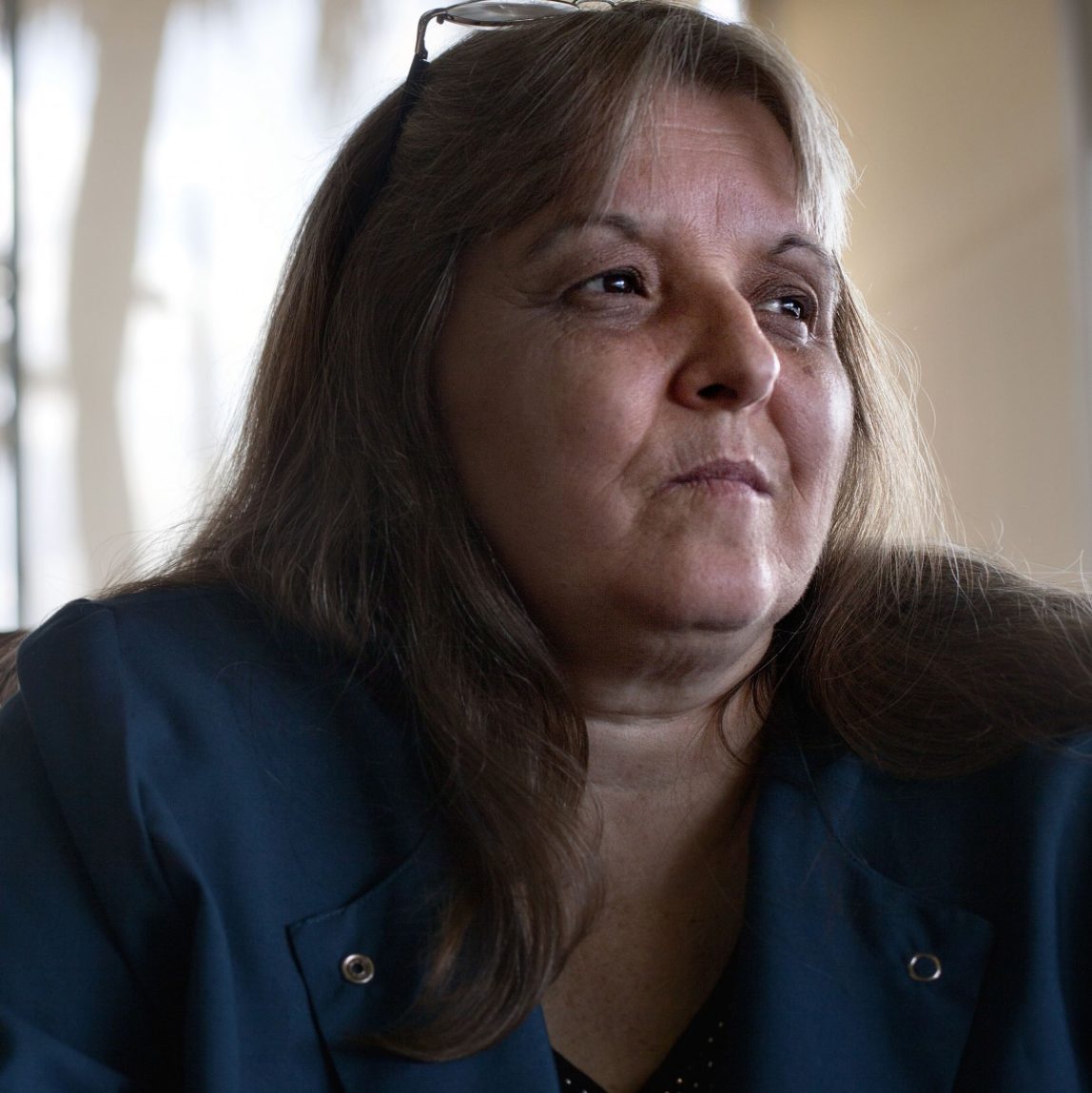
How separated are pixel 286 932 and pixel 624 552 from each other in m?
0.40

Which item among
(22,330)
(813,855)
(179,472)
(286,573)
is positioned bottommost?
(179,472)

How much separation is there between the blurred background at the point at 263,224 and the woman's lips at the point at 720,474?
9.65 feet

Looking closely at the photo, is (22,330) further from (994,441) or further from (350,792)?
(350,792)

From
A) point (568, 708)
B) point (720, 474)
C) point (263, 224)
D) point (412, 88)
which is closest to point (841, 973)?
point (568, 708)

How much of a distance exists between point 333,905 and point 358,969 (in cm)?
6

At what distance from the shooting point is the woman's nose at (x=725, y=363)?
1.08 meters

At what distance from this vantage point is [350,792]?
3.62 ft

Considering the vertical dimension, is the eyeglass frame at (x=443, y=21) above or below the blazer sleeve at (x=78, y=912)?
above

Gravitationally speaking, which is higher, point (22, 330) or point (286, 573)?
point (286, 573)

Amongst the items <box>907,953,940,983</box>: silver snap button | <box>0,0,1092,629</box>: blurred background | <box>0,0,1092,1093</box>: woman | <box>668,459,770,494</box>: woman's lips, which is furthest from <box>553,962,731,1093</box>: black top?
<box>0,0,1092,629</box>: blurred background

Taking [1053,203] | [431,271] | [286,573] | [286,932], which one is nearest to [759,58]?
[431,271]

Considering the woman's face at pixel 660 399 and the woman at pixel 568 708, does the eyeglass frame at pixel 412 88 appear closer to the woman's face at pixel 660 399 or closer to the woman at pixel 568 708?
the woman at pixel 568 708

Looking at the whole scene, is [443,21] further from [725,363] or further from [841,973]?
[841,973]

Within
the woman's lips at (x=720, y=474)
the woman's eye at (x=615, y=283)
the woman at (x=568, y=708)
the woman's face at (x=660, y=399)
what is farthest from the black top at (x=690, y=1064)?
the woman's eye at (x=615, y=283)
